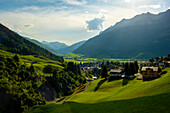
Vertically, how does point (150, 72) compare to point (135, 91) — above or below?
above

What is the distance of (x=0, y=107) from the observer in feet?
195

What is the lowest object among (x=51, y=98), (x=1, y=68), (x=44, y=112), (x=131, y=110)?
(x=51, y=98)

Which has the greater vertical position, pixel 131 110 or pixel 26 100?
pixel 131 110

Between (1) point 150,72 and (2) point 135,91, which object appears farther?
(1) point 150,72

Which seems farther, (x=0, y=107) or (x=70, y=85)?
(x=70, y=85)

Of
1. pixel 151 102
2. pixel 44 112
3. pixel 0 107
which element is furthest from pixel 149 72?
pixel 0 107

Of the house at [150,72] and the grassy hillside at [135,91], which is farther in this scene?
the house at [150,72]

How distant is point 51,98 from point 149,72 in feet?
234

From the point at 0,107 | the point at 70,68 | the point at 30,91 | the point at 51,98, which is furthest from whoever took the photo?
the point at 70,68

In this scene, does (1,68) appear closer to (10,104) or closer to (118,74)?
(10,104)

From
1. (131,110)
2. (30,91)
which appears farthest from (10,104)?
(131,110)

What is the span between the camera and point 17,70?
274 feet

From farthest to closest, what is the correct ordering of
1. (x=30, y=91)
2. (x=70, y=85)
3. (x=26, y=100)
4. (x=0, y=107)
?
1. (x=70, y=85)
2. (x=30, y=91)
3. (x=26, y=100)
4. (x=0, y=107)

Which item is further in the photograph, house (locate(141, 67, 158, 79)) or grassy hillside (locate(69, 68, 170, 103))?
house (locate(141, 67, 158, 79))
